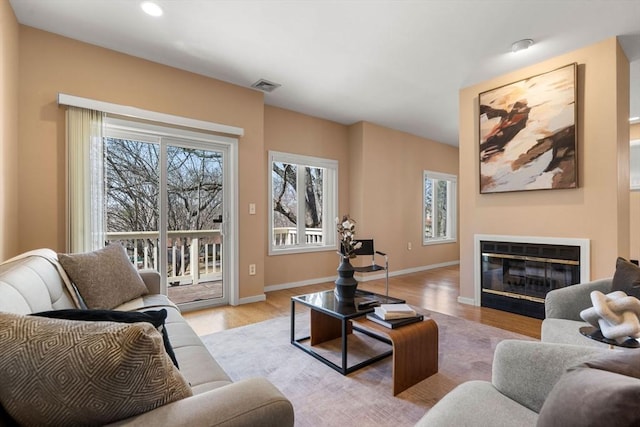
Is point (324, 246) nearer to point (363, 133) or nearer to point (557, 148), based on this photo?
point (363, 133)

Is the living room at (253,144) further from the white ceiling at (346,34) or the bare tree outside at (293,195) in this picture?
the bare tree outside at (293,195)

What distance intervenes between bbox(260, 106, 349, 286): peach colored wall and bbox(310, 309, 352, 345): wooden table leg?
191 centimetres

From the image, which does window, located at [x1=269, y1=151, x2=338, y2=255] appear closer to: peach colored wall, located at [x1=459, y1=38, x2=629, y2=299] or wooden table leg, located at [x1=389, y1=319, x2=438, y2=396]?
peach colored wall, located at [x1=459, y1=38, x2=629, y2=299]

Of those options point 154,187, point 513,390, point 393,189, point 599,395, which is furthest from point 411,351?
point 393,189

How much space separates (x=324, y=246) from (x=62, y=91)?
3.63 meters

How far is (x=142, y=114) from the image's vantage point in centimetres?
302

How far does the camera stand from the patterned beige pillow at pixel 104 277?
1.83 meters

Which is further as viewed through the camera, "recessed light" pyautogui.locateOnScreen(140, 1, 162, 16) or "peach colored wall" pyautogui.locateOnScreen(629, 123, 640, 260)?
"peach colored wall" pyautogui.locateOnScreen(629, 123, 640, 260)

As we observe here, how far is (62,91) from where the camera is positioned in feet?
8.66

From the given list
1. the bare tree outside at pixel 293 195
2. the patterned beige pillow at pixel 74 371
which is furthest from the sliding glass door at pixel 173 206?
the patterned beige pillow at pixel 74 371

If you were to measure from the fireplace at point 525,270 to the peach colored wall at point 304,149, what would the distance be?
2248 millimetres

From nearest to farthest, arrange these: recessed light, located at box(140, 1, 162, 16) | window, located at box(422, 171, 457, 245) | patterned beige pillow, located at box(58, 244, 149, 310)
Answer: patterned beige pillow, located at box(58, 244, 149, 310) → recessed light, located at box(140, 1, 162, 16) → window, located at box(422, 171, 457, 245)

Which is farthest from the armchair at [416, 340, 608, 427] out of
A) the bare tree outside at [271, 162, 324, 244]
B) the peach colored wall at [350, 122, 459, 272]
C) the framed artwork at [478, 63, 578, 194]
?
the peach colored wall at [350, 122, 459, 272]

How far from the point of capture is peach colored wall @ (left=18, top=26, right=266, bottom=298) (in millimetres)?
2508
